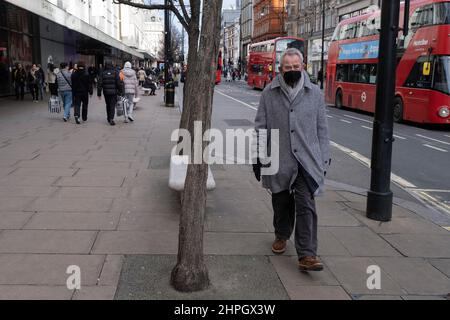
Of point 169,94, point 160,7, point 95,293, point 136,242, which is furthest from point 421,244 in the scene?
point 169,94

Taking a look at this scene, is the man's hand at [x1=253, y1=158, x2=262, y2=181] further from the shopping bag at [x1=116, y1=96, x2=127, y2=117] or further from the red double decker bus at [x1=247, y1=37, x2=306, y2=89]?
the red double decker bus at [x1=247, y1=37, x2=306, y2=89]

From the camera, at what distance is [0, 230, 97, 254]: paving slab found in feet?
14.6

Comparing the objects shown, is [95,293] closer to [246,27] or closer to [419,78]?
[419,78]

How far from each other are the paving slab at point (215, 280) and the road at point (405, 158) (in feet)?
11.8

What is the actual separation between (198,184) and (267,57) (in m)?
36.6

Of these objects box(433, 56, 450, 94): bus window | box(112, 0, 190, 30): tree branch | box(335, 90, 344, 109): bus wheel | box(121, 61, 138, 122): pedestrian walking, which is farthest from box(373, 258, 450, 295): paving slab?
box(335, 90, 344, 109): bus wheel

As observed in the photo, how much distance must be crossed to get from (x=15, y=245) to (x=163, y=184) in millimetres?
2784

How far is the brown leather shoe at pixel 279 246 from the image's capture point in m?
4.55

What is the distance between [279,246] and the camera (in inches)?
179

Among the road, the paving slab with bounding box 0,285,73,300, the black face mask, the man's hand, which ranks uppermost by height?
the black face mask

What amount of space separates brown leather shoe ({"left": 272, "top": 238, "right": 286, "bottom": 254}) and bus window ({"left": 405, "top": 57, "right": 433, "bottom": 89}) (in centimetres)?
1276

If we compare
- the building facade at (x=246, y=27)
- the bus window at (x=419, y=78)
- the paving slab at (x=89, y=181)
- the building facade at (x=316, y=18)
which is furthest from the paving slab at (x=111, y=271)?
the building facade at (x=246, y=27)

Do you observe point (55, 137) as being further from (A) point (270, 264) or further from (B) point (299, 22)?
(B) point (299, 22)

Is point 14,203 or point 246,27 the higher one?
point 246,27
